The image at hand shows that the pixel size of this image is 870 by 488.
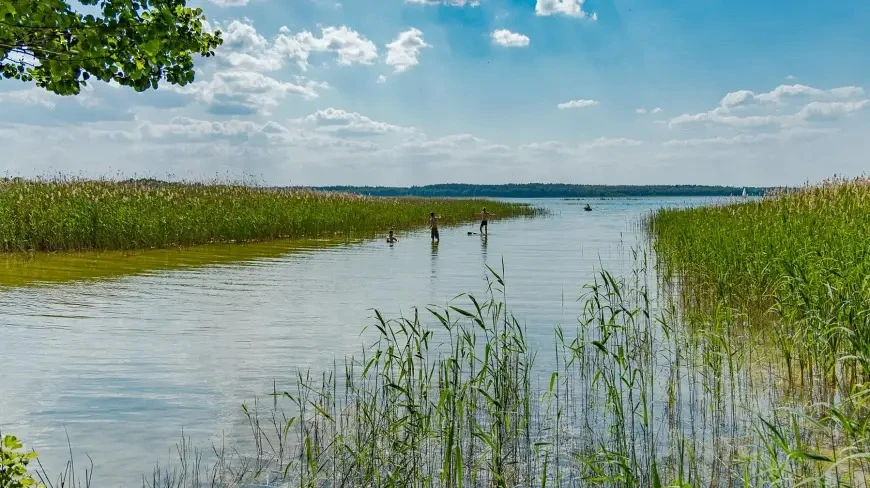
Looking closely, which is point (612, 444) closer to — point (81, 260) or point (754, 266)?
point (754, 266)

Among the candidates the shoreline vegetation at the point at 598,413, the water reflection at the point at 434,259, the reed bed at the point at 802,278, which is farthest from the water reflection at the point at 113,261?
the reed bed at the point at 802,278

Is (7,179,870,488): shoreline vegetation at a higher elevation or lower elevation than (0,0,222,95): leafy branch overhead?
lower

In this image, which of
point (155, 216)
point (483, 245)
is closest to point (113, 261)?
point (155, 216)

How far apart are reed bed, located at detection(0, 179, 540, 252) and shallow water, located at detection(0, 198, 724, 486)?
6.45 ft

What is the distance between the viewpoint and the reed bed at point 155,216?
939 inches

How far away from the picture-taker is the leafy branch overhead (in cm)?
498

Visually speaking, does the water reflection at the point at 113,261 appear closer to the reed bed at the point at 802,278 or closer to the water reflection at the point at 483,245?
the water reflection at the point at 483,245

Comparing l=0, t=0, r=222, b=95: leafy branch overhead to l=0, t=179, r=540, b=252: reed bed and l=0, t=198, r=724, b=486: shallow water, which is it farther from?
l=0, t=179, r=540, b=252: reed bed

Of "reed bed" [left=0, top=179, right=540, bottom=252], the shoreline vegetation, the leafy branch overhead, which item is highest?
the leafy branch overhead

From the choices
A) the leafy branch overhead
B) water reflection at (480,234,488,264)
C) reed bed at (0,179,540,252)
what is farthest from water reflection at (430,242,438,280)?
the leafy branch overhead

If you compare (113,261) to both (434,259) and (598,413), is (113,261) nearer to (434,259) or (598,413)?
(434,259)

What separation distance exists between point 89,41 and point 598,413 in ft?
18.5

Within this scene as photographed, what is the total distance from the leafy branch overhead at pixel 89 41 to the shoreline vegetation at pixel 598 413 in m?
3.09

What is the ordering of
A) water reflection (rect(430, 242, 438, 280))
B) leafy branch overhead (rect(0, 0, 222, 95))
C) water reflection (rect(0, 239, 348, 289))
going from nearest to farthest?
leafy branch overhead (rect(0, 0, 222, 95)), water reflection (rect(0, 239, 348, 289)), water reflection (rect(430, 242, 438, 280))
